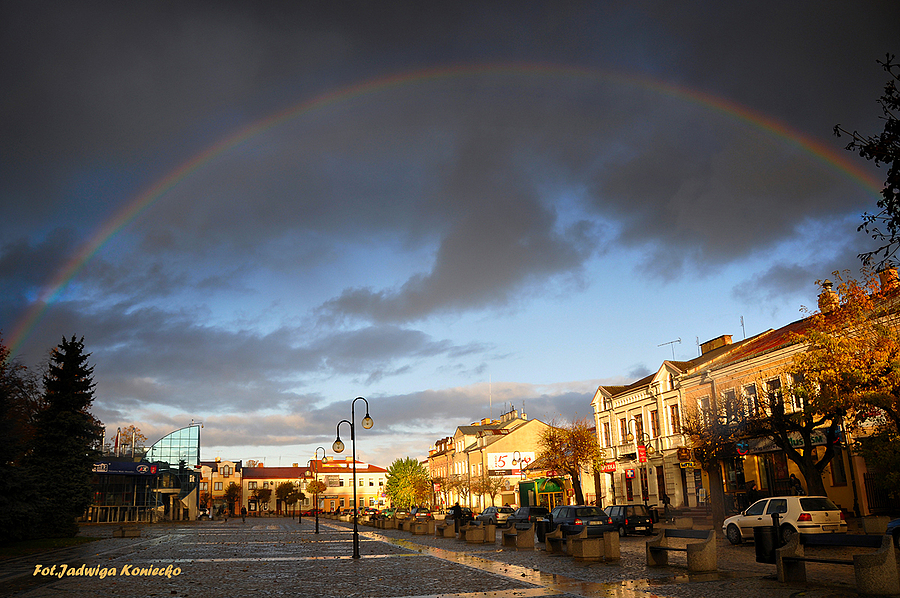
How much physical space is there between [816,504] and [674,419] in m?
23.1

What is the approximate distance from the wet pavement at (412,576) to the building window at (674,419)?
18.1 meters

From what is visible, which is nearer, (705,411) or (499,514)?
(705,411)

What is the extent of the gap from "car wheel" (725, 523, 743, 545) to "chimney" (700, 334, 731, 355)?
2612 centimetres

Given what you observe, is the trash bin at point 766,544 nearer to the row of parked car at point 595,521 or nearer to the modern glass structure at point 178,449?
the row of parked car at point 595,521

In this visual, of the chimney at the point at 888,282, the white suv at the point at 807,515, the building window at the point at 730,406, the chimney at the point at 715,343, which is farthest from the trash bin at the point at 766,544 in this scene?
the chimney at the point at 715,343

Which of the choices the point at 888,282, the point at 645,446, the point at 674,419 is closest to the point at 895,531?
the point at 888,282

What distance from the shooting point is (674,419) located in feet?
144

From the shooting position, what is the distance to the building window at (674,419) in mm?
43281

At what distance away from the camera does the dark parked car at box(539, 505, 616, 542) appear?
2866 cm

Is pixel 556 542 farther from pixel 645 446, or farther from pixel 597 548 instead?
pixel 645 446

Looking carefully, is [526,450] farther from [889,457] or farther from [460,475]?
[889,457]

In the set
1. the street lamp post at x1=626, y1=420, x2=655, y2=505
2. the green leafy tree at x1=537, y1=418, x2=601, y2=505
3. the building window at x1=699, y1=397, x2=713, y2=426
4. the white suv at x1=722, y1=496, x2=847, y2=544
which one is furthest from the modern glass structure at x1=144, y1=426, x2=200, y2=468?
the white suv at x1=722, y1=496, x2=847, y2=544

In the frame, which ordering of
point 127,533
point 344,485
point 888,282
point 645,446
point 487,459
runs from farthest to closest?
point 344,485 < point 487,459 < point 645,446 < point 127,533 < point 888,282

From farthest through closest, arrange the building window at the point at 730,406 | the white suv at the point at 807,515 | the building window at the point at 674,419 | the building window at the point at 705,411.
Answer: the building window at the point at 674,419 < the building window at the point at 705,411 < the building window at the point at 730,406 < the white suv at the point at 807,515
